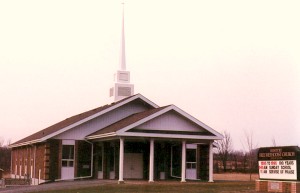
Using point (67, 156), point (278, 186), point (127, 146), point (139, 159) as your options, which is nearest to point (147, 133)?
point (127, 146)

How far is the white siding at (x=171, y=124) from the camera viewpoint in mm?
35000

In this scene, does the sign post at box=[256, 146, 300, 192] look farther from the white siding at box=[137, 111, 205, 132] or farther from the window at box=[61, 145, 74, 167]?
the window at box=[61, 145, 74, 167]

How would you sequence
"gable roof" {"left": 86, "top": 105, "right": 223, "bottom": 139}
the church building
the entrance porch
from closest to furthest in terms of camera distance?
"gable roof" {"left": 86, "top": 105, "right": 223, "bottom": 139}
the church building
the entrance porch

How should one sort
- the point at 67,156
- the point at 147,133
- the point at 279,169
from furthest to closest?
the point at 67,156
the point at 147,133
the point at 279,169

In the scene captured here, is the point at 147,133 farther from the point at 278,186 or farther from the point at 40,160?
the point at 278,186

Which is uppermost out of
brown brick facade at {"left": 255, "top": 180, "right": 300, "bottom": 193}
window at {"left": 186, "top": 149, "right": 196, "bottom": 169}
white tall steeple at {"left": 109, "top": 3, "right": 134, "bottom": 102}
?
white tall steeple at {"left": 109, "top": 3, "right": 134, "bottom": 102}

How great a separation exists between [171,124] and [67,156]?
25.9 ft

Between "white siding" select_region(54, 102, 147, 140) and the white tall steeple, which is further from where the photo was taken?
the white tall steeple

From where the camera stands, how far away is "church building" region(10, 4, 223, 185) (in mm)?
35406

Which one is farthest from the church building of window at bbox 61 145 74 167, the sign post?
the sign post

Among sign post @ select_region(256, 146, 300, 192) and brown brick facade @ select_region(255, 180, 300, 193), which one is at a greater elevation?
sign post @ select_region(256, 146, 300, 192)

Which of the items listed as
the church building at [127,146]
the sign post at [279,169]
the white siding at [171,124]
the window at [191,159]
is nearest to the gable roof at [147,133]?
the church building at [127,146]

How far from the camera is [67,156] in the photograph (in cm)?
3831

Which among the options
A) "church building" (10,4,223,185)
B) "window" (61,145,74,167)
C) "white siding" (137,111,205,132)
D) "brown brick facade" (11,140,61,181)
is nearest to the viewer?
"white siding" (137,111,205,132)
